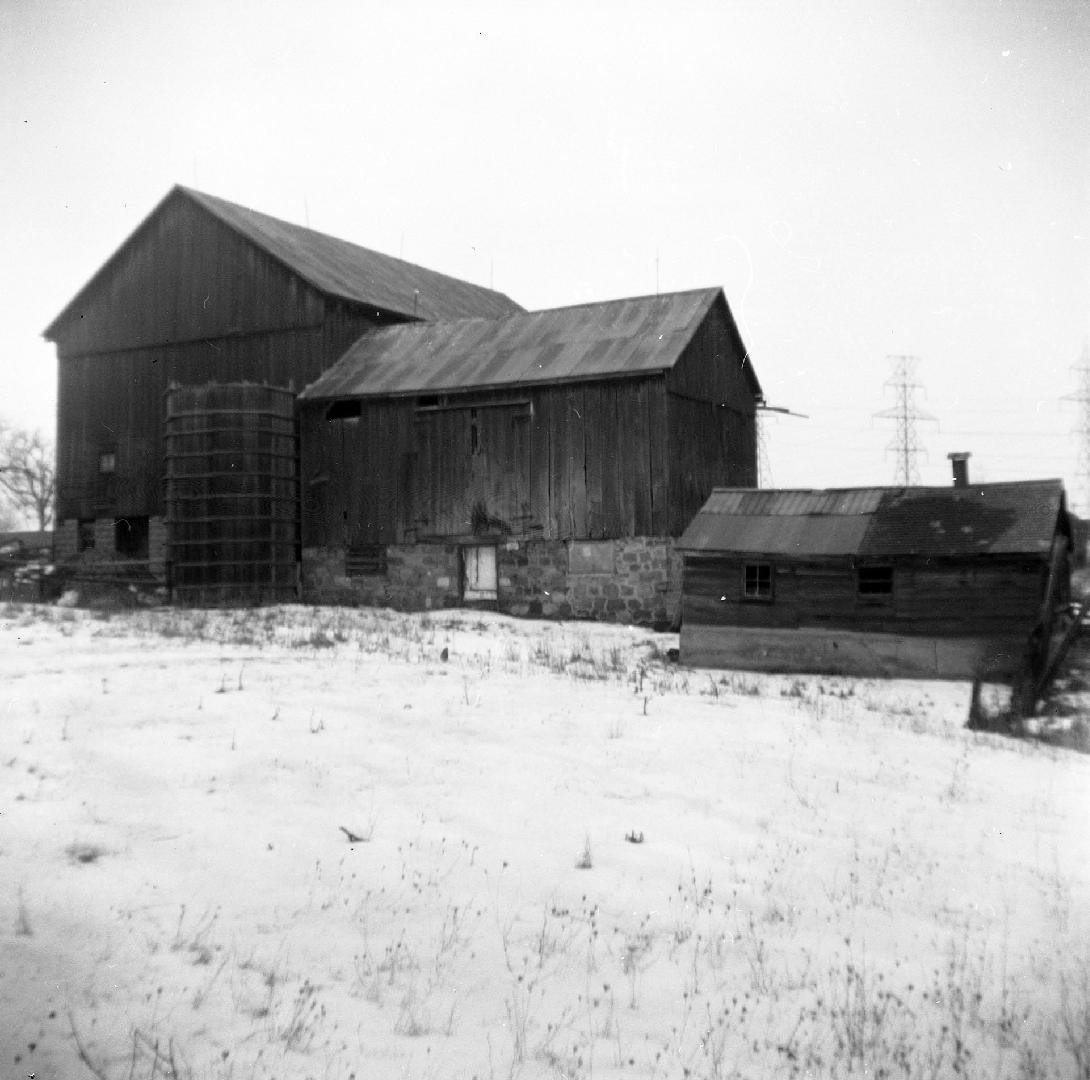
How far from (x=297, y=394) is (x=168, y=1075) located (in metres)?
24.3

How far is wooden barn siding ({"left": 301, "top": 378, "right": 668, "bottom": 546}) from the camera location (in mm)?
24297

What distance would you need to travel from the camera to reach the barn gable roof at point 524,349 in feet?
81.9

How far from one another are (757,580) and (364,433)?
431 inches

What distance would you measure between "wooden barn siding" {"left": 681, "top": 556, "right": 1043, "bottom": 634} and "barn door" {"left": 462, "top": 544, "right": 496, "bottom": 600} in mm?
5730

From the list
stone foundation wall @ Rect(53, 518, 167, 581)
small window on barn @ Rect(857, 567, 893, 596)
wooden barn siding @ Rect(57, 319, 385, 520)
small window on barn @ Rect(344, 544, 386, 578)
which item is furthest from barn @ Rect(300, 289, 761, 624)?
small window on barn @ Rect(857, 567, 893, 596)

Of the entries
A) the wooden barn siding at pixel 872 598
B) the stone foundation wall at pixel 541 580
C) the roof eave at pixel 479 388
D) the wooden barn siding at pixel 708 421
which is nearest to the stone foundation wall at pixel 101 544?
the stone foundation wall at pixel 541 580

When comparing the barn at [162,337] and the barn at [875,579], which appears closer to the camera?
the barn at [875,579]

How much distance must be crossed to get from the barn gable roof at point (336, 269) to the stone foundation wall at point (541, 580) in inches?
291

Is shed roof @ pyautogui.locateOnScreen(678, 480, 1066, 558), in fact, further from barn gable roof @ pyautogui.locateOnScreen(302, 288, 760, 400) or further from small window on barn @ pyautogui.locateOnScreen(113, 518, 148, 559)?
small window on barn @ pyautogui.locateOnScreen(113, 518, 148, 559)

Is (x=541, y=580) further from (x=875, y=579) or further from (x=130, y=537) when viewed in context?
(x=130, y=537)

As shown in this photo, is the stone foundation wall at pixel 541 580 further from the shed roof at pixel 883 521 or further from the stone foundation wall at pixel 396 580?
the shed roof at pixel 883 521

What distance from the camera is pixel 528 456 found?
82.9ft

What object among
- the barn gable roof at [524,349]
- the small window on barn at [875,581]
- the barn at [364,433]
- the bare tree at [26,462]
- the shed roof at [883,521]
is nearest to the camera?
the shed roof at [883,521]

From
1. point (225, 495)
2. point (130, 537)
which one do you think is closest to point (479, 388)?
point (225, 495)
